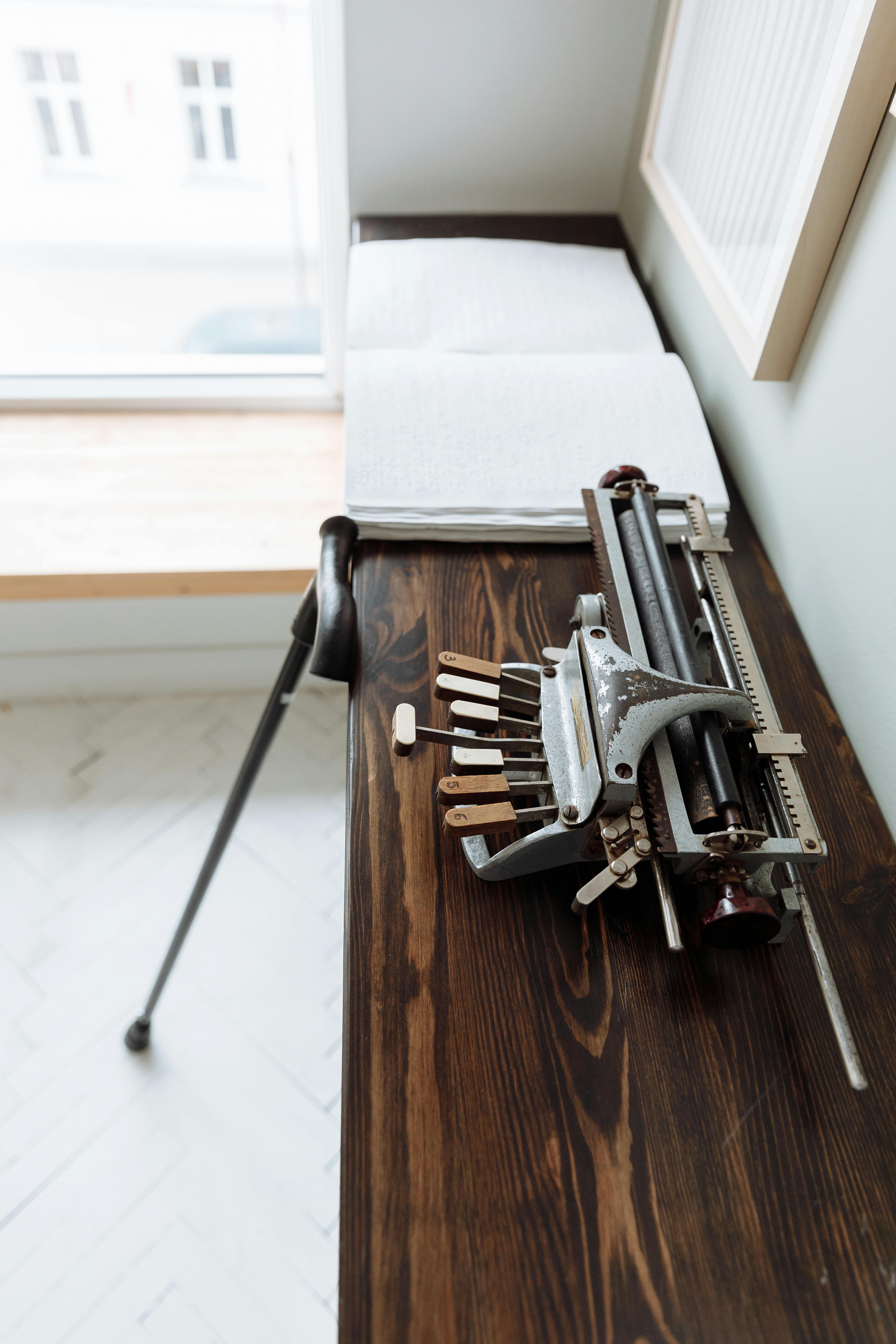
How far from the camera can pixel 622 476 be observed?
0.90 m

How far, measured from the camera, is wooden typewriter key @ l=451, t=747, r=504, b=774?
66cm

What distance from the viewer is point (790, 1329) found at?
0.52m

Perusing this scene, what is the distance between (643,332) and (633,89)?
536mm

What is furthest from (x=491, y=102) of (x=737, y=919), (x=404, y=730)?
(x=737, y=919)

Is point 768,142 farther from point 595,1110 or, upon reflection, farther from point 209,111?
point 209,111

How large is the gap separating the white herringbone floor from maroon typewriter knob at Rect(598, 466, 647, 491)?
95 cm

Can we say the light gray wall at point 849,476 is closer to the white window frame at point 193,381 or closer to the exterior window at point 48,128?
the white window frame at point 193,381

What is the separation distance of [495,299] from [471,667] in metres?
0.77

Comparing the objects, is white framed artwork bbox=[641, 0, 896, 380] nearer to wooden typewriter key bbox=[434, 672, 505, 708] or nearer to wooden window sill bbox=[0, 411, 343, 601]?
wooden typewriter key bbox=[434, 672, 505, 708]

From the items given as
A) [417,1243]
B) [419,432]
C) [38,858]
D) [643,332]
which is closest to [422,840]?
[417,1243]

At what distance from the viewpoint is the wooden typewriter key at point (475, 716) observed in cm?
69

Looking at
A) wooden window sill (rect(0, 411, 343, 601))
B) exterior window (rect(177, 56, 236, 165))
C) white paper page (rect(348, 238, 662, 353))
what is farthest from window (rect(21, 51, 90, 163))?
white paper page (rect(348, 238, 662, 353))

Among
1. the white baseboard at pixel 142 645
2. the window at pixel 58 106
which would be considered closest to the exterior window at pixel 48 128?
the window at pixel 58 106

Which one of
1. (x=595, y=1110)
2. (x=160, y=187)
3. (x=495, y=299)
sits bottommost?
(x=595, y=1110)
